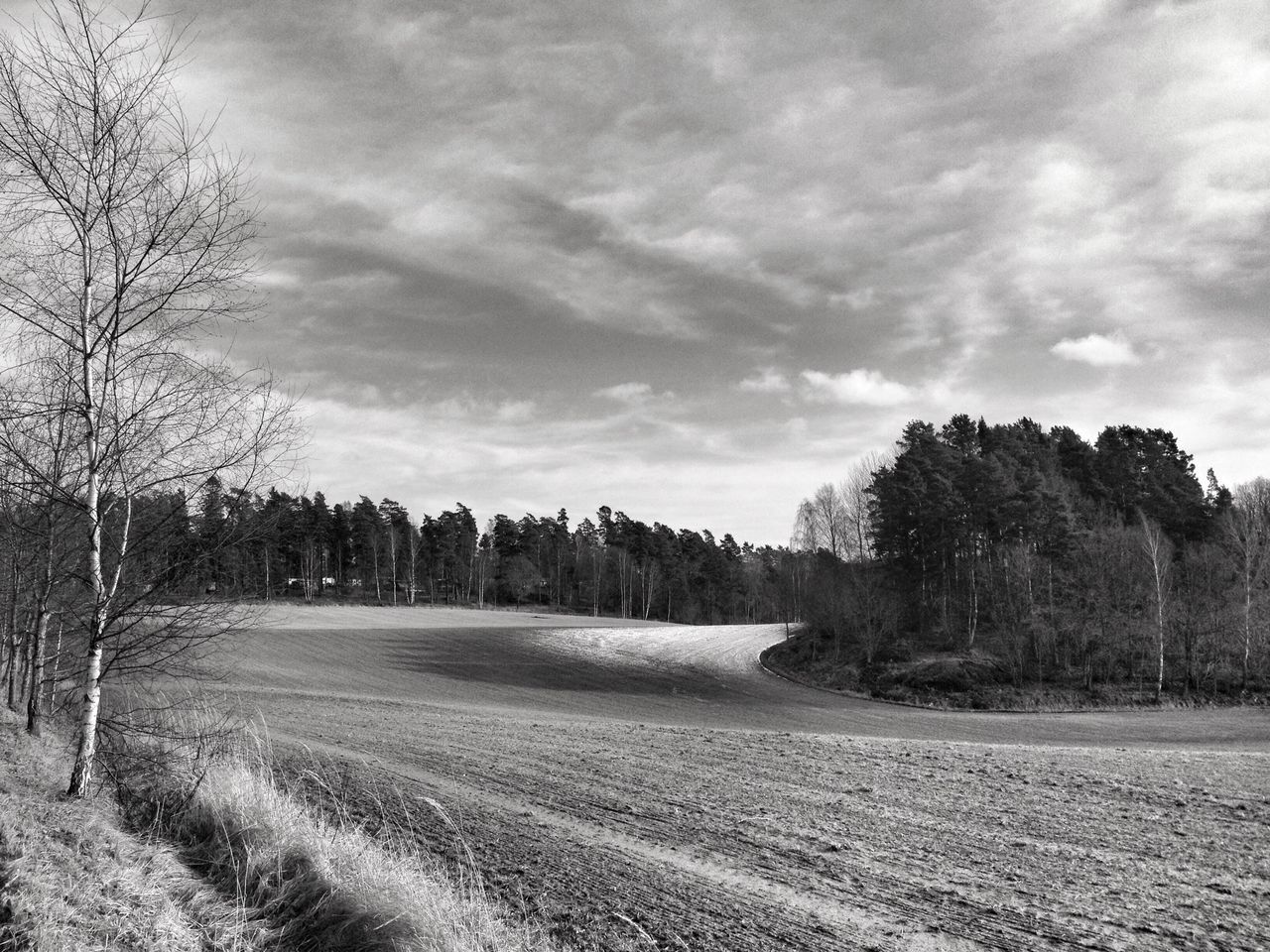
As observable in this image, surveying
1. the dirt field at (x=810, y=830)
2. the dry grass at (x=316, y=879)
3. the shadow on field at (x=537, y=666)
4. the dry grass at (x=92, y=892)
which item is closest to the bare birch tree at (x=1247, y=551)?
the shadow on field at (x=537, y=666)

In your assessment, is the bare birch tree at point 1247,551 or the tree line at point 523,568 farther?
the tree line at point 523,568

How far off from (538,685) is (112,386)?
34.5 m

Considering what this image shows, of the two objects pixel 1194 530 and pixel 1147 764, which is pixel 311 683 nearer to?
pixel 1147 764

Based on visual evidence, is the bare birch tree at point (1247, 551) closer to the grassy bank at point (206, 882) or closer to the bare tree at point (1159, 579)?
the bare tree at point (1159, 579)

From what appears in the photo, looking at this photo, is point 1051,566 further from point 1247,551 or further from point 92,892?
point 92,892

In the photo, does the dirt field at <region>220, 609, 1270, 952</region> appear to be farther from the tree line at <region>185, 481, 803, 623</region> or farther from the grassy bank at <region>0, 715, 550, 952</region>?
the tree line at <region>185, 481, 803, 623</region>

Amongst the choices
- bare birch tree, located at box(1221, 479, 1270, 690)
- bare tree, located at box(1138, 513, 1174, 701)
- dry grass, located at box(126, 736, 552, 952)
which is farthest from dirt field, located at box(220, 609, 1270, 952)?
bare birch tree, located at box(1221, 479, 1270, 690)

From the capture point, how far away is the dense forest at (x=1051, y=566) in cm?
4012

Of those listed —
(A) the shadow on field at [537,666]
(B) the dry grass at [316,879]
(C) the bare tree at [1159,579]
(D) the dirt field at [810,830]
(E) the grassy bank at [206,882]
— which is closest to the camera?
(E) the grassy bank at [206,882]

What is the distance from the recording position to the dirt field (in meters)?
5.76

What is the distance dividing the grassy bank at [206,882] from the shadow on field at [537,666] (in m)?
32.2

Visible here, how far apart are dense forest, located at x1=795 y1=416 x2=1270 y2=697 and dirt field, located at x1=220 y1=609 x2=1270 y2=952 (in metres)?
27.0

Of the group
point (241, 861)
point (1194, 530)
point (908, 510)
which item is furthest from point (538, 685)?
point (1194, 530)

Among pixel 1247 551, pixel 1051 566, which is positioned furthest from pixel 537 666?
pixel 1247 551
